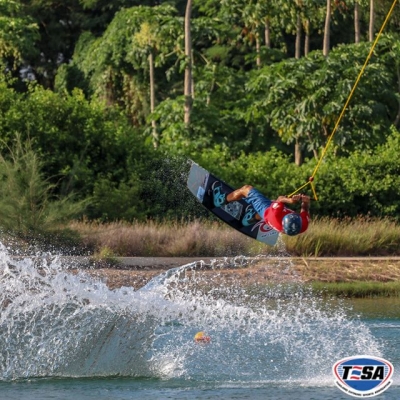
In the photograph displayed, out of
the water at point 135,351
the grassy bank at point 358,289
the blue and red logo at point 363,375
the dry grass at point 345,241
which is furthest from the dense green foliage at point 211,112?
the blue and red logo at point 363,375

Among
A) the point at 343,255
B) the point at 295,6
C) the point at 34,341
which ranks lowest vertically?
the point at 343,255

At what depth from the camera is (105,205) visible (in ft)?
80.9

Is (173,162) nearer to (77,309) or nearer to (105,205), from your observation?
(105,205)

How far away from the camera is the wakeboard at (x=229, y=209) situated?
16.5m

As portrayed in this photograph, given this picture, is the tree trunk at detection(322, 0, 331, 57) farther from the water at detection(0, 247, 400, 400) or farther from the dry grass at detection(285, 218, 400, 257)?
the water at detection(0, 247, 400, 400)

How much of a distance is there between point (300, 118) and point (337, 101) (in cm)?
119

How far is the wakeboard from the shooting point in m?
16.5

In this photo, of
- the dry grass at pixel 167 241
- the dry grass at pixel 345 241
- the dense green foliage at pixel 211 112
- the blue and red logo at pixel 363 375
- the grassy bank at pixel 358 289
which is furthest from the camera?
the dense green foliage at pixel 211 112

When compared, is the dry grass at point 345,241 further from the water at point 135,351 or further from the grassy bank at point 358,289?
the water at point 135,351

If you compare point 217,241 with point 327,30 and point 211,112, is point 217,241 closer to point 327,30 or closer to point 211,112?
point 211,112

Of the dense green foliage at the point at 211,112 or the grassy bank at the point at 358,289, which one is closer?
the grassy bank at the point at 358,289

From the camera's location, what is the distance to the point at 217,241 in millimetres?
21875

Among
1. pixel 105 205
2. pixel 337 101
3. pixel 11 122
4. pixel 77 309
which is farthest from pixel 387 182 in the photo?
pixel 77 309

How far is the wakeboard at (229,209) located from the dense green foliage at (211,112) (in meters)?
5.93
